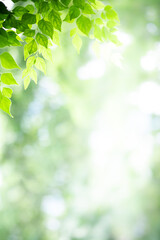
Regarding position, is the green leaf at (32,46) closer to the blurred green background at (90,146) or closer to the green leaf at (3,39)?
the green leaf at (3,39)

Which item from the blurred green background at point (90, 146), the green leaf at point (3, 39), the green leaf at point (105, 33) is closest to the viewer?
the green leaf at point (3, 39)

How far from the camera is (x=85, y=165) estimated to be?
8578 mm

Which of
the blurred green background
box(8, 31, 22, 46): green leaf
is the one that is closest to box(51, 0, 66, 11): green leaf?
box(8, 31, 22, 46): green leaf

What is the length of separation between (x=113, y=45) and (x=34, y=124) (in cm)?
713

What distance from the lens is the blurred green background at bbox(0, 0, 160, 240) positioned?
247 inches

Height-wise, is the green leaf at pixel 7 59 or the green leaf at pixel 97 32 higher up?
the green leaf at pixel 97 32

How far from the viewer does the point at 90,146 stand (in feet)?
28.1

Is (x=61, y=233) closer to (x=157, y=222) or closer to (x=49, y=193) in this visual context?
(x=49, y=193)

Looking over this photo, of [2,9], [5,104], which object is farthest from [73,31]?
[5,104]

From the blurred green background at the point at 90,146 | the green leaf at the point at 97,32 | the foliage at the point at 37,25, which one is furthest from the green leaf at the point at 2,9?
the blurred green background at the point at 90,146

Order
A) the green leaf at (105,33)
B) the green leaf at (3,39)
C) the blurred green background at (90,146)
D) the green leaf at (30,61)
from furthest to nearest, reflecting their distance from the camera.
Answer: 1. the blurred green background at (90,146)
2. the green leaf at (105,33)
3. the green leaf at (30,61)
4. the green leaf at (3,39)

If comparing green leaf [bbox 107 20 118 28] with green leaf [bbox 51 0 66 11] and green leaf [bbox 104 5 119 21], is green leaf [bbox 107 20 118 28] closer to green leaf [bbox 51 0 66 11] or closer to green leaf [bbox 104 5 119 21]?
green leaf [bbox 104 5 119 21]

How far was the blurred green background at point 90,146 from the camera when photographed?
6.29 m

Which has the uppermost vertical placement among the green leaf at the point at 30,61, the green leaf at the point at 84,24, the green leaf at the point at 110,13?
the green leaf at the point at 110,13
